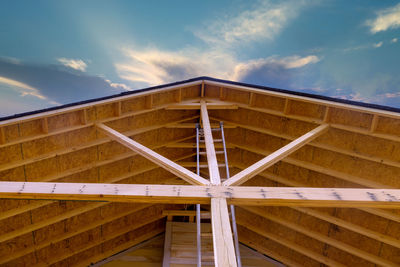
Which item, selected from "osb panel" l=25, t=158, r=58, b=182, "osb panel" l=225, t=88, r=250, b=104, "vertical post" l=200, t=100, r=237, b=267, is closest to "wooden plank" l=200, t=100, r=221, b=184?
"vertical post" l=200, t=100, r=237, b=267

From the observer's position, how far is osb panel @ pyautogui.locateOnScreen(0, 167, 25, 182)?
4781 mm

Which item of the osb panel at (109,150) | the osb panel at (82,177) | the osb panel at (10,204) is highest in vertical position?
the osb panel at (109,150)

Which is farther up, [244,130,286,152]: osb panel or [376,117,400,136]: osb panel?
[376,117,400,136]: osb panel

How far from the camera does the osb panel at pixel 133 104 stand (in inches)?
229

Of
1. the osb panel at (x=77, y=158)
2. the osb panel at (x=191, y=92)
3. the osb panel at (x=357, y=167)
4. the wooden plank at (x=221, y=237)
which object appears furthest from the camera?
the osb panel at (x=191, y=92)

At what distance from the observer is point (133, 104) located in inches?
234

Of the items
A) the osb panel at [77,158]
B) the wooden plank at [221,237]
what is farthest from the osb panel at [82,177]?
the wooden plank at [221,237]

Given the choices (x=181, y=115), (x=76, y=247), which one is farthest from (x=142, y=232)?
(x=181, y=115)

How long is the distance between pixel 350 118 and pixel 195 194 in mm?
4198

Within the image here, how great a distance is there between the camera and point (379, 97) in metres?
28.6

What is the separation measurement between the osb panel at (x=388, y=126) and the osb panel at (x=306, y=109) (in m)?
1.09

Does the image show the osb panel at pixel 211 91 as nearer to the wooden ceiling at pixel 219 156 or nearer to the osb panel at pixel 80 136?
the wooden ceiling at pixel 219 156

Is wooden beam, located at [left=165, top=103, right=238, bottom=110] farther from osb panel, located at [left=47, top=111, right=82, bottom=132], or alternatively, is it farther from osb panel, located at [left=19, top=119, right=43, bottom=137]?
osb panel, located at [left=19, top=119, right=43, bottom=137]

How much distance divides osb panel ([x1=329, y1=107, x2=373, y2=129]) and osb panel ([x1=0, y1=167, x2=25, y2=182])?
6793 mm
